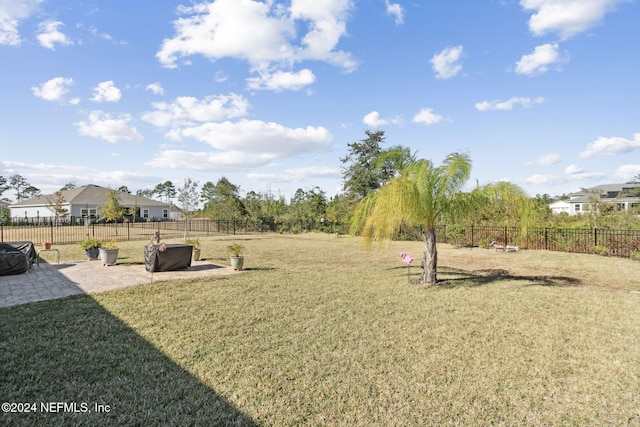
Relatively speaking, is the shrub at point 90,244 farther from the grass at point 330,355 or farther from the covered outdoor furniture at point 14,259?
the grass at point 330,355

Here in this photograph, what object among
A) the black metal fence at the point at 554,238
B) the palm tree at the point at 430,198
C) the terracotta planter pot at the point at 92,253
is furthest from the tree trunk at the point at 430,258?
the terracotta planter pot at the point at 92,253

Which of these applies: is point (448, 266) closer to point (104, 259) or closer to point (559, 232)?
point (559, 232)

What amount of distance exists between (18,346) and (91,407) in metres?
2.19

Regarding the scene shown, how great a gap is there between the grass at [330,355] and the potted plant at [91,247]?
5.58 metres

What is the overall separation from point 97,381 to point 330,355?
2471 millimetres

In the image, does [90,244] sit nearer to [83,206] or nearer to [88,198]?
[83,206]

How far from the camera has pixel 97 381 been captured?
336 cm

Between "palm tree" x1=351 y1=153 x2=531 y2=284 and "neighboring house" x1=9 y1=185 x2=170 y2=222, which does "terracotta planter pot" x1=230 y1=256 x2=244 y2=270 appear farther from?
"neighboring house" x1=9 y1=185 x2=170 y2=222

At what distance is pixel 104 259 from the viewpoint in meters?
10.6

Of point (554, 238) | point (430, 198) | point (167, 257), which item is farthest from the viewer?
point (554, 238)

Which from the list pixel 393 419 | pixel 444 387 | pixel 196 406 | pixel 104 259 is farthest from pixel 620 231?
pixel 104 259

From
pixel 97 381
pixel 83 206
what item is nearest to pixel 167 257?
pixel 97 381

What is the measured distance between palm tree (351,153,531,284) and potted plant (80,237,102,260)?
9.73 m

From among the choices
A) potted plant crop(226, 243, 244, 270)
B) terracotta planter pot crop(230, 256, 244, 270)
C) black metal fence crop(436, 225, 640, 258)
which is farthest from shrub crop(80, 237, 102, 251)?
black metal fence crop(436, 225, 640, 258)
